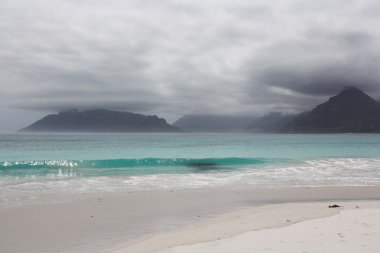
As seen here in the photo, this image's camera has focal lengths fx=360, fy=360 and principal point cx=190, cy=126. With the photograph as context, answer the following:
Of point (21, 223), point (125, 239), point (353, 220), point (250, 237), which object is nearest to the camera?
point (250, 237)

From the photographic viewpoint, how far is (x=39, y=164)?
3494 cm

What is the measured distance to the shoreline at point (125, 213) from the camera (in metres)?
8.62

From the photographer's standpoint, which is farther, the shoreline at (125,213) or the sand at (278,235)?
the shoreline at (125,213)

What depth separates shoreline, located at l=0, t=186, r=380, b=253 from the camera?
8.62 meters

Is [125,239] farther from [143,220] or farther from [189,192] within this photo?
[189,192]

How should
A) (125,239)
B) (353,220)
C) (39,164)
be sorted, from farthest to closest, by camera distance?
(39,164), (353,220), (125,239)

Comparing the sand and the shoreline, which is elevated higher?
the sand

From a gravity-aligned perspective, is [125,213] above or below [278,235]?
below

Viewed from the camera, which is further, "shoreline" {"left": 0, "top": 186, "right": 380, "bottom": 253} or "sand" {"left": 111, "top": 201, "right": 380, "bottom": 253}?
"shoreline" {"left": 0, "top": 186, "right": 380, "bottom": 253}

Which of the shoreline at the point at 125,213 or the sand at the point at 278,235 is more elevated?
the sand at the point at 278,235

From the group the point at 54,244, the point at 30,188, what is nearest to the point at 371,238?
the point at 54,244

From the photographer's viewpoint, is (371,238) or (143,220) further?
(143,220)

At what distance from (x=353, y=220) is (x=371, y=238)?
200cm

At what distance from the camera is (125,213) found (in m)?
11.7
